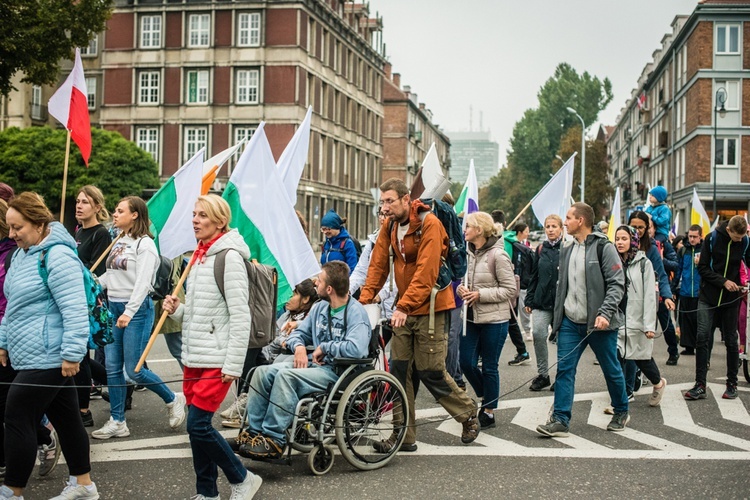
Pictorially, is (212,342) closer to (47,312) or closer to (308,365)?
(47,312)

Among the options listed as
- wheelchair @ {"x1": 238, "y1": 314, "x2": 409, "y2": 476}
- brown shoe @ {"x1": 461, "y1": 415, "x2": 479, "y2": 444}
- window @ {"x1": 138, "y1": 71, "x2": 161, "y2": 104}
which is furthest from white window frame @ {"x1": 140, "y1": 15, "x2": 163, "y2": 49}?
wheelchair @ {"x1": 238, "y1": 314, "x2": 409, "y2": 476}

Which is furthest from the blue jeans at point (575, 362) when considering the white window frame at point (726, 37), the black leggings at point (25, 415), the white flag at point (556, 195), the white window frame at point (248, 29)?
the white window frame at point (248, 29)

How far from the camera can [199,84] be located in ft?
184

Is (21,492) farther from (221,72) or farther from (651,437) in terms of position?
(221,72)

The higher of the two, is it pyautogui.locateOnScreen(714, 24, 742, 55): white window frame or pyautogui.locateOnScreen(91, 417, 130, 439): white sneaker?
pyautogui.locateOnScreen(714, 24, 742, 55): white window frame

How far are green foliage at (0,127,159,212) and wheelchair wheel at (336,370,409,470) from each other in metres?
44.2

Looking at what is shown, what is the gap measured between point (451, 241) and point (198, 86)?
51.7 meters

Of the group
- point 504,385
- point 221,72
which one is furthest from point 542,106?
point 504,385

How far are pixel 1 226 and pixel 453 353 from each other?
4.45 meters

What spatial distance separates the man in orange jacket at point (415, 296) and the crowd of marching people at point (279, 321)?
13 mm

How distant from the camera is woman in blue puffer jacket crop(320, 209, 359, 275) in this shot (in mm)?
10617

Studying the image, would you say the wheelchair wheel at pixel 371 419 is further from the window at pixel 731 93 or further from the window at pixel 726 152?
the window at pixel 731 93

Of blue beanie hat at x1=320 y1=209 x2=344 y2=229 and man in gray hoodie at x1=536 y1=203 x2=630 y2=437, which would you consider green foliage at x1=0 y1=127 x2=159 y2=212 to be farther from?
man in gray hoodie at x1=536 y1=203 x2=630 y2=437

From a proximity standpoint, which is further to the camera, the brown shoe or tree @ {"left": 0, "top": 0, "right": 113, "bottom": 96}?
tree @ {"left": 0, "top": 0, "right": 113, "bottom": 96}
